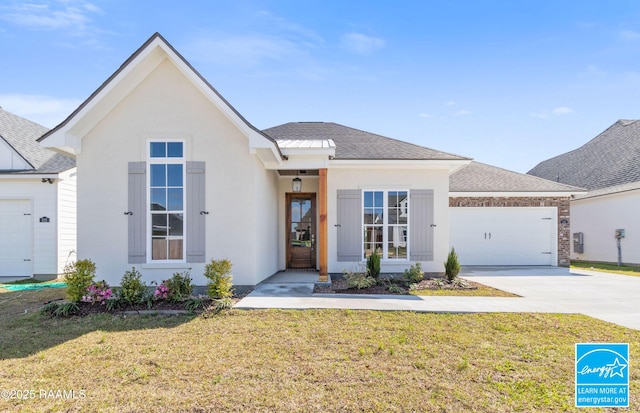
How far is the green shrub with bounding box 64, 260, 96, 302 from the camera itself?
6.36 metres

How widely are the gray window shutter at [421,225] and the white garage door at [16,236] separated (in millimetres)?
11616

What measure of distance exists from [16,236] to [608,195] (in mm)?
22872

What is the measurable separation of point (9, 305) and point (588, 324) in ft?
34.4

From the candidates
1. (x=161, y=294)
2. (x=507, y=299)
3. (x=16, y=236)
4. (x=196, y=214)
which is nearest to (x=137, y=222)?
(x=196, y=214)

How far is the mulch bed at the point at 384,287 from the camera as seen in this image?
25.9 ft

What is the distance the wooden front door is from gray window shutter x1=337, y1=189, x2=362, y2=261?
1.61 meters

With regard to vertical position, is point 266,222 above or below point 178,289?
above

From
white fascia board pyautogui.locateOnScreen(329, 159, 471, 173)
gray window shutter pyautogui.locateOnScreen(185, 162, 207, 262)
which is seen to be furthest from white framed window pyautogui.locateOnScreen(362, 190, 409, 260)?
gray window shutter pyautogui.locateOnScreen(185, 162, 207, 262)

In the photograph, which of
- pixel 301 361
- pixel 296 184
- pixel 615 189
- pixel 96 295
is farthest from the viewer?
pixel 615 189

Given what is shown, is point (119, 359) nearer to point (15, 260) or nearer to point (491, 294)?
point (491, 294)

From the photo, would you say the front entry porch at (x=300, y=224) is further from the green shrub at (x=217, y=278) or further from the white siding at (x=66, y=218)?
the white siding at (x=66, y=218)

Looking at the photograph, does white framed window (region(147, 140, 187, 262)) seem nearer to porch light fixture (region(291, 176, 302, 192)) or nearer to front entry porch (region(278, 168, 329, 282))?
porch light fixture (region(291, 176, 302, 192))

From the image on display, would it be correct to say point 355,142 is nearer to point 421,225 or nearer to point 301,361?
point 421,225

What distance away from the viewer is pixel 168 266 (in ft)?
25.5
